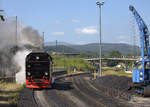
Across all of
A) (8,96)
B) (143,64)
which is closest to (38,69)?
(8,96)

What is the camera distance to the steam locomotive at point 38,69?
22172mm

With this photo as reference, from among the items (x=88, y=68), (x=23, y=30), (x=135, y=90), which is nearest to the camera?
(x=135, y=90)

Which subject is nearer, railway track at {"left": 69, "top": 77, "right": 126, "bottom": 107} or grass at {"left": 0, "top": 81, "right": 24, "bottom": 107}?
grass at {"left": 0, "top": 81, "right": 24, "bottom": 107}

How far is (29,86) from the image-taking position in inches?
876

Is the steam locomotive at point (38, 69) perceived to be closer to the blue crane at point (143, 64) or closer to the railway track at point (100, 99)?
the railway track at point (100, 99)

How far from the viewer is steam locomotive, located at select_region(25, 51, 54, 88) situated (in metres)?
22.2

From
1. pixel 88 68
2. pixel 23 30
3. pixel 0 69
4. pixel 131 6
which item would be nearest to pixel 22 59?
pixel 0 69

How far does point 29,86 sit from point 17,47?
12875 millimetres

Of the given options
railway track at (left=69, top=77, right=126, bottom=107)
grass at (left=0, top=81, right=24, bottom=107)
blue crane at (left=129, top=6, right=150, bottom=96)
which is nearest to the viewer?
grass at (left=0, top=81, right=24, bottom=107)

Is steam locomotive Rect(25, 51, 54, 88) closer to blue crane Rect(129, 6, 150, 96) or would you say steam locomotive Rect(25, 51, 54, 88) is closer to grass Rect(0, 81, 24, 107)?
grass Rect(0, 81, 24, 107)

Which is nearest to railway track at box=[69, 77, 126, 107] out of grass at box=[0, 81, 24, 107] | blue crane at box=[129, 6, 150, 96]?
blue crane at box=[129, 6, 150, 96]

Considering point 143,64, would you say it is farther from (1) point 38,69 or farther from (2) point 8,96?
(2) point 8,96

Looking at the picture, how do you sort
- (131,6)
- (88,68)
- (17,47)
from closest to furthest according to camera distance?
1. (131,6)
2. (17,47)
3. (88,68)

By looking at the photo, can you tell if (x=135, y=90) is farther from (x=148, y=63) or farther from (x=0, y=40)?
(x=0, y=40)
